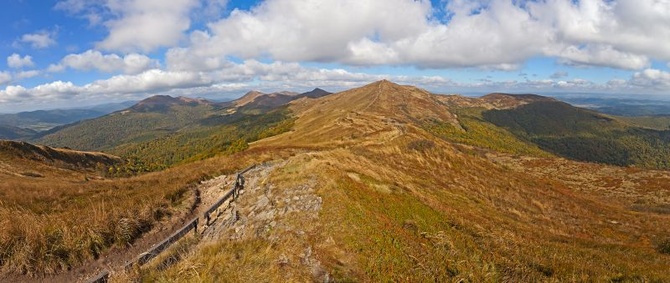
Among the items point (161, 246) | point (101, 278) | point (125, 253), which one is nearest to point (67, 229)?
point (125, 253)

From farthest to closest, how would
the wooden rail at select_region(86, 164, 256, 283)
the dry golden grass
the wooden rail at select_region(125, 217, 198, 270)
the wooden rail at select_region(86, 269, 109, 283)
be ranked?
the wooden rail at select_region(125, 217, 198, 270) → the dry golden grass → the wooden rail at select_region(86, 164, 256, 283) → the wooden rail at select_region(86, 269, 109, 283)

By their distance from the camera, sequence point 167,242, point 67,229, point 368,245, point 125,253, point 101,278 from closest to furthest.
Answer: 1. point 101,278
2. point 67,229
3. point 368,245
4. point 125,253
5. point 167,242

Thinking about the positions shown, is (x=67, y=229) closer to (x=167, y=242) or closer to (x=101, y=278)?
(x=167, y=242)

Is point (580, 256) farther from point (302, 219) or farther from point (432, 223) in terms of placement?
point (302, 219)

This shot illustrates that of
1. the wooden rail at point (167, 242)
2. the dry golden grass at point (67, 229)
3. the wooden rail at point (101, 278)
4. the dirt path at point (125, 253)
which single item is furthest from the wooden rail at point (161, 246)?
the dry golden grass at point (67, 229)

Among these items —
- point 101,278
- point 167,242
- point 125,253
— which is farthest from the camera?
point 167,242

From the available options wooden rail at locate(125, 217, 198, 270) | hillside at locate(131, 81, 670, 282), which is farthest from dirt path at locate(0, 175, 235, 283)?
hillside at locate(131, 81, 670, 282)

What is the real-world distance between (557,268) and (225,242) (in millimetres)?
12979

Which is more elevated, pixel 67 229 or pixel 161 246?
pixel 67 229

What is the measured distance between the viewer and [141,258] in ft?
41.0

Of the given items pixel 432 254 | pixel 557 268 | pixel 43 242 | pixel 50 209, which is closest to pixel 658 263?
pixel 557 268

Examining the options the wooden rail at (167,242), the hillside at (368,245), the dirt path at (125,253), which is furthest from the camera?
the dirt path at (125,253)

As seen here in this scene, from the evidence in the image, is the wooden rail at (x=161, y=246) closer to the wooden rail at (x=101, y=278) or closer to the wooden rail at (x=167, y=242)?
the wooden rail at (x=167, y=242)

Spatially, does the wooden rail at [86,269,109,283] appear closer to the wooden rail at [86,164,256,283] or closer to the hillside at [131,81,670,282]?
the wooden rail at [86,164,256,283]
